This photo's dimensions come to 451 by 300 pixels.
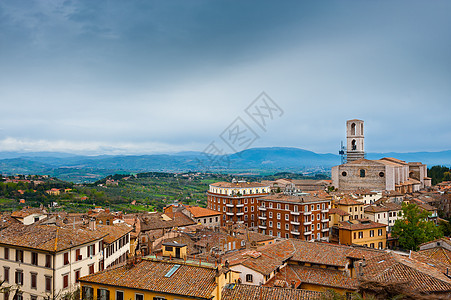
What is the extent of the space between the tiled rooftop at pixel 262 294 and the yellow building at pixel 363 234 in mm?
29507

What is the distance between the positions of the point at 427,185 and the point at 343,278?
10145cm

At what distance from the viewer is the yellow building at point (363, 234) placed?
47656mm

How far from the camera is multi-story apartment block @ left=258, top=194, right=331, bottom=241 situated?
53.2m

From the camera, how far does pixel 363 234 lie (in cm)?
4838

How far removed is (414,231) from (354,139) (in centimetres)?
6651

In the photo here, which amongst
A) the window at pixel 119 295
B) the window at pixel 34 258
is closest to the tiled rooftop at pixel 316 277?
the window at pixel 119 295

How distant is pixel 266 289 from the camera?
21062 millimetres

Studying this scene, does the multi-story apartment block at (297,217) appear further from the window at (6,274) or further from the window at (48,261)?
the window at (6,274)

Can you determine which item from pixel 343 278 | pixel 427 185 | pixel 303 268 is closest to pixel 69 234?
pixel 303 268

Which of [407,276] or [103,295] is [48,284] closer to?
[103,295]

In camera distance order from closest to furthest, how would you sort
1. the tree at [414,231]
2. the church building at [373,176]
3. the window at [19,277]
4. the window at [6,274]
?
the window at [19,277], the window at [6,274], the tree at [414,231], the church building at [373,176]

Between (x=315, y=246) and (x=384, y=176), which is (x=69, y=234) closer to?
(x=315, y=246)

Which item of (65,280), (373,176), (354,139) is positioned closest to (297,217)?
(65,280)

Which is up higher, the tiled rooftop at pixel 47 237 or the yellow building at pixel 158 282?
the tiled rooftop at pixel 47 237
